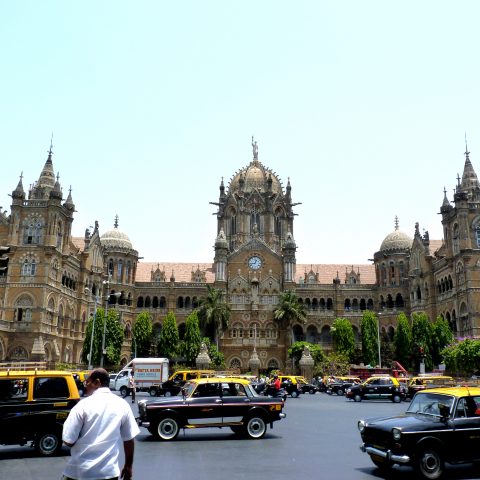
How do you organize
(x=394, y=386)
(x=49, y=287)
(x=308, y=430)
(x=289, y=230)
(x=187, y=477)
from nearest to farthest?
1. (x=187, y=477)
2. (x=308, y=430)
3. (x=394, y=386)
4. (x=49, y=287)
5. (x=289, y=230)

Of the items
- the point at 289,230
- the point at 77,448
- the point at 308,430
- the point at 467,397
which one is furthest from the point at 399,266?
the point at 77,448

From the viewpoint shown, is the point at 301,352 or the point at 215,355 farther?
the point at 301,352

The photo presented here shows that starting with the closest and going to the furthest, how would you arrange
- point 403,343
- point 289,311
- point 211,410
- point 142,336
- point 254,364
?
point 211,410 → point 403,343 → point 254,364 → point 142,336 → point 289,311

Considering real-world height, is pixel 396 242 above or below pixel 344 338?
above

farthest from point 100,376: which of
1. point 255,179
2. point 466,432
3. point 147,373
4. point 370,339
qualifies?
point 255,179

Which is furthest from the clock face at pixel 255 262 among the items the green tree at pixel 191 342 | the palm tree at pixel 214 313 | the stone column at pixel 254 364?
the stone column at pixel 254 364

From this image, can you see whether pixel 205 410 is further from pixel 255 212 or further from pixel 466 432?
pixel 255 212

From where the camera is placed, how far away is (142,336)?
65.1 m

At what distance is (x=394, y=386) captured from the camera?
115 feet

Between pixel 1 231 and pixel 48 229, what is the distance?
205 inches

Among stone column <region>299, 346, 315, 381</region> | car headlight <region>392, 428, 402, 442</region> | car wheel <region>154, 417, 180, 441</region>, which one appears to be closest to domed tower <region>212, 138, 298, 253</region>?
stone column <region>299, 346, 315, 381</region>

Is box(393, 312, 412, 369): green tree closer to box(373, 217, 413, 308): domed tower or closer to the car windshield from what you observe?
box(373, 217, 413, 308): domed tower

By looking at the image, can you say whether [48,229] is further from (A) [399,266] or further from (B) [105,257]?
(A) [399,266]

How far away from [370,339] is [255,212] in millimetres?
27893
